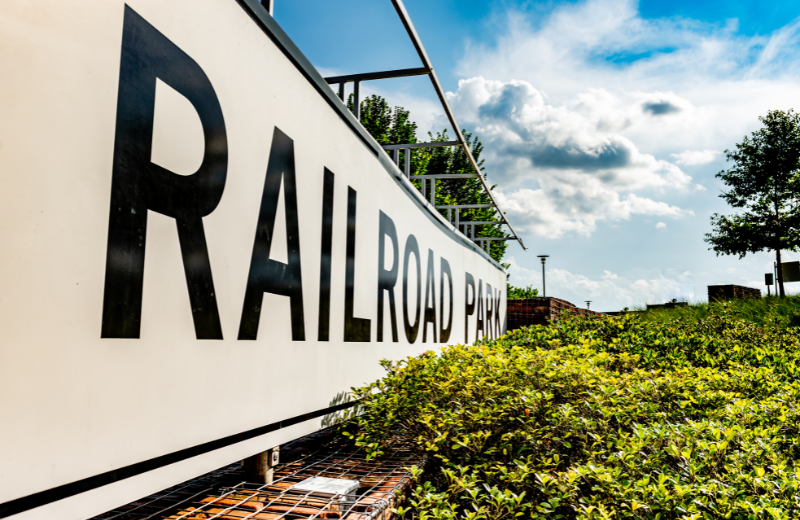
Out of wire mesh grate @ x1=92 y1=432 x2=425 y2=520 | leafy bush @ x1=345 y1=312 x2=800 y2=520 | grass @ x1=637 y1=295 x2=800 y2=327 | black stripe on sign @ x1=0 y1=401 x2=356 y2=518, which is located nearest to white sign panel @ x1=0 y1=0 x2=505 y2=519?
black stripe on sign @ x1=0 y1=401 x2=356 y2=518

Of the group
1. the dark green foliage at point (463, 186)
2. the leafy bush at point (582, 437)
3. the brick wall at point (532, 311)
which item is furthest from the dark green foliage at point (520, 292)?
the leafy bush at point (582, 437)

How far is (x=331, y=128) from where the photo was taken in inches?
155

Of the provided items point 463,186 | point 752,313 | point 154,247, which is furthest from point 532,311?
point 154,247

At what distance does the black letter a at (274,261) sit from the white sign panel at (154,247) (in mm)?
14

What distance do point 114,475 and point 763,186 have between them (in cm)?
3885

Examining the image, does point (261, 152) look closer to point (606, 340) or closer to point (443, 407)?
point (443, 407)

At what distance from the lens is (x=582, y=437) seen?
131 inches

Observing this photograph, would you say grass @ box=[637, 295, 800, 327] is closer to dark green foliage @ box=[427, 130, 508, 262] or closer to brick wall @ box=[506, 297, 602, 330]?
brick wall @ box=[506, 297, 602, 330]

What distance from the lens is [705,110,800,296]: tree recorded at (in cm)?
3030

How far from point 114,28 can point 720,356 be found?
23.2ft

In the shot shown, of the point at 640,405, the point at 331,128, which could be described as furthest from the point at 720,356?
the point at 331,128

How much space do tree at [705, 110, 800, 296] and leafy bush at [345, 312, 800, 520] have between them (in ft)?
100

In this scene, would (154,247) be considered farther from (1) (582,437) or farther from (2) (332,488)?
(1) (582,437)

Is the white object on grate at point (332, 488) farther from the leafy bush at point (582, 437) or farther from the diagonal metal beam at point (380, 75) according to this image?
the diagonal metal beam at point (380, 75)
